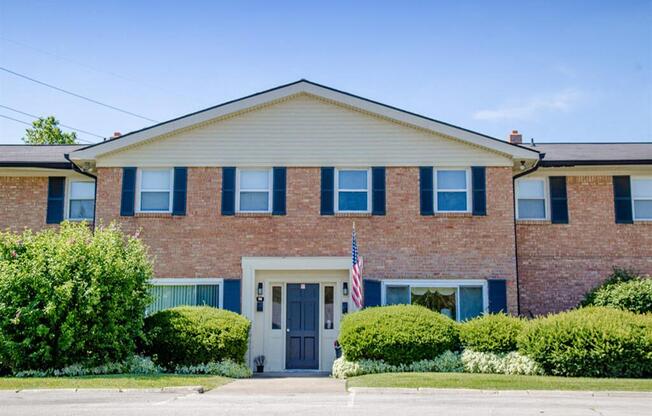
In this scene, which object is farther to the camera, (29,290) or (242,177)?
(242,177)

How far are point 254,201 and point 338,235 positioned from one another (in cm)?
247

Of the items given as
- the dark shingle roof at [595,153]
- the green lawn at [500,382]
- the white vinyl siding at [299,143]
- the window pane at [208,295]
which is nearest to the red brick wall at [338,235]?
the window pane at [208,295]

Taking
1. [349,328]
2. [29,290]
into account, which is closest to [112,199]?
[29,290]

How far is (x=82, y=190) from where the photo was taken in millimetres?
21328

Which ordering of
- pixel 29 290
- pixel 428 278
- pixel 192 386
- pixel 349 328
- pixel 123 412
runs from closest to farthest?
pixel 123 412 → pixel 192 386 → pixel 29 290 → pixel 349 328 → pixel 428 278

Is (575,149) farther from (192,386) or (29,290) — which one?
(29,290)

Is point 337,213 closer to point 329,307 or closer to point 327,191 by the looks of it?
point 327,191

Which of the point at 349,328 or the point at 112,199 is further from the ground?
the point at 112,199

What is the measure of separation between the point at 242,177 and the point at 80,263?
5.52m

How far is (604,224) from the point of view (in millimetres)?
20562

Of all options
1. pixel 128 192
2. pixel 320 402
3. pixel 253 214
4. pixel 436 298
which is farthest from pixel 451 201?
pixel 320 402

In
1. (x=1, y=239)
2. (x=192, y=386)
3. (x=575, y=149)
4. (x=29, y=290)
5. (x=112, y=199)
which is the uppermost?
(x=575, y=149)

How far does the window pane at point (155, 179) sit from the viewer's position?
66.5ft

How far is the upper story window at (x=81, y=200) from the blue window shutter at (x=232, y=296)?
469 cm
